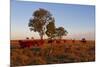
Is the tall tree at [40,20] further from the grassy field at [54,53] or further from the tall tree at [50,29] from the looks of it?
the grassy field at [54,53]

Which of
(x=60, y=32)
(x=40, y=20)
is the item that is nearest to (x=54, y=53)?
(x=60, y=32)

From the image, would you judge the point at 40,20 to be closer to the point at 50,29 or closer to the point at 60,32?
the point at 50,29

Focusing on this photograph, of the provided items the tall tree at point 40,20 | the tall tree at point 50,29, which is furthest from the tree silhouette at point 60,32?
the tall tree at point 40,20

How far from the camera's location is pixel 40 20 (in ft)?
7.70

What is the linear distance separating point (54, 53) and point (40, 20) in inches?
17.3

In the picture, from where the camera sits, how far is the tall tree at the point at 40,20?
232cm

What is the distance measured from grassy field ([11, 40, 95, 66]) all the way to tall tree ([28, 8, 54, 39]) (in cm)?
17

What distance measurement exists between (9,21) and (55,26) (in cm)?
56

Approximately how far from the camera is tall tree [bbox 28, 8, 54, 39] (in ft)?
7.61

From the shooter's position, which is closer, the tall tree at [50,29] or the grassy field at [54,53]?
the grassy field at [54,53]

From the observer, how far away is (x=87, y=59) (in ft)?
8.29

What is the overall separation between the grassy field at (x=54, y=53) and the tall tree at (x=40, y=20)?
170mm

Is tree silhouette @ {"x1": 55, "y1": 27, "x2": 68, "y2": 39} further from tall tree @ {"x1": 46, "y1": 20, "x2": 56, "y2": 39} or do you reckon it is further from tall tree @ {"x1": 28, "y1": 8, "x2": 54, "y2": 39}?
tall tree @ {"x1": 28, "y1": 8, "x2": 54, "y2": 39}

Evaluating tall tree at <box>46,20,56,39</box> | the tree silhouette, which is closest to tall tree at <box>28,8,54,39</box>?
tall tree at <box>46,20,56,39</box>
